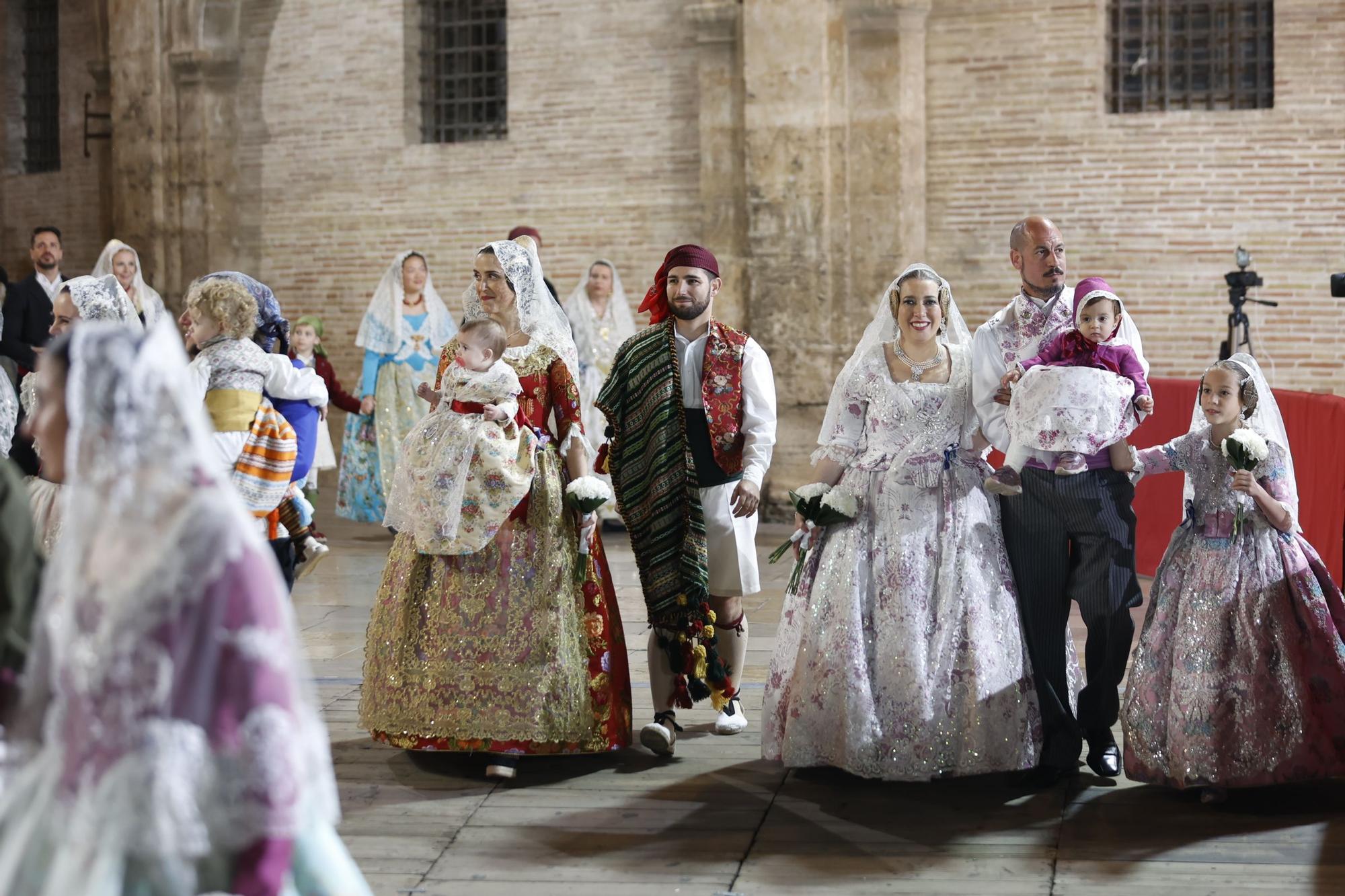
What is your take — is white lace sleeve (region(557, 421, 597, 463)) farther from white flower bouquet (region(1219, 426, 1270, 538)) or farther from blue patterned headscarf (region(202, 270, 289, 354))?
white flower bouquet (region(1219, 426, 1270, 538))

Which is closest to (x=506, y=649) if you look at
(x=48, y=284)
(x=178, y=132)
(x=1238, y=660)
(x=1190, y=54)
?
(x=1238, y=660)

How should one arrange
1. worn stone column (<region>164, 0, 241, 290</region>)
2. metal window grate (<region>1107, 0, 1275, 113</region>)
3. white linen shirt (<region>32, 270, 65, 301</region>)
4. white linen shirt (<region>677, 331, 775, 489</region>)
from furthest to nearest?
1. worn stone column (<region>164, 0, 241, 290</region>)
2. metal window grate (<region>1107, 0, 1275, 113</region>)
3. white linen shirt (<region>32, 270, 65, 301</region>)
4. white linen shirt (<region>677, 331, 775, 489</region>)

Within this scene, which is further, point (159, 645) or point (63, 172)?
point (63, 172)

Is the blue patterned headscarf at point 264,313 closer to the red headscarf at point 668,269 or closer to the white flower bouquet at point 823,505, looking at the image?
the red headscarf at point 668,269

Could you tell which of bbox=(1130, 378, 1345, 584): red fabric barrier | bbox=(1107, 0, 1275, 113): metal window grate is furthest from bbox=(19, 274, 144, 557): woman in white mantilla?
bbox=(1107, 0, 1275, 113): metal window grate

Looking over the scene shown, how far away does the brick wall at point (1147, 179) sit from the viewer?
34.3 ft

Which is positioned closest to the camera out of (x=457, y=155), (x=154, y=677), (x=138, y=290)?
(x=154, y=677)

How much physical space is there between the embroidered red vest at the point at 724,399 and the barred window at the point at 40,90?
11931mm

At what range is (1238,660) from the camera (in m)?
4.44

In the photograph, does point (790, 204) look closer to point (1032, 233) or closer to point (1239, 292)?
point (1239, 292)

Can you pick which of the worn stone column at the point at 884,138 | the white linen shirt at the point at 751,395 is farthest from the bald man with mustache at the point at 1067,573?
the worn stone column at the point at 884,138

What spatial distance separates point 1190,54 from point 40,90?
10.7 m

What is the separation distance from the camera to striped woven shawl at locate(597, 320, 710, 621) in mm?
5191

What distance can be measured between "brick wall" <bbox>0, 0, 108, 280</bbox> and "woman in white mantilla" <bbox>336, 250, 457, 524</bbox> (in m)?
5.32
